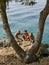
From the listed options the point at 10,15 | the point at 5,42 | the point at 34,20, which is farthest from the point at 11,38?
the point at 10,15

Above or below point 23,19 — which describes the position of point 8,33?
above

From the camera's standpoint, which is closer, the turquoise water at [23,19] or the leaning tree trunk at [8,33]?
A: the leaning tree trunk at [8,33]

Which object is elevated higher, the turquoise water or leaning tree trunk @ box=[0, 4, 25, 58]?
leaning tree trunk @ box=[0, 4, 25, 58]

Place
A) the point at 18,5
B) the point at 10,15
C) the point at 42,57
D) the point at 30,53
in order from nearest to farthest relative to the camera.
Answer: the point at 30,53, the point at 42,57, the point at 10,15, the point at 18,5

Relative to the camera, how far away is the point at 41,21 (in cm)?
383

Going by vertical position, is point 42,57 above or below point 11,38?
below

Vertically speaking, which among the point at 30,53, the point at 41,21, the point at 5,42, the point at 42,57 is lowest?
the point at 5,42

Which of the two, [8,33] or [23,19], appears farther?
[23,19]

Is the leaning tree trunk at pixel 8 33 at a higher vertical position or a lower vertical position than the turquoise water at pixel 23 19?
higher

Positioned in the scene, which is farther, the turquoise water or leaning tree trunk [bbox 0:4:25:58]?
the turquoise water

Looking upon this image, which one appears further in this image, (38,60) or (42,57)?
(42,57)

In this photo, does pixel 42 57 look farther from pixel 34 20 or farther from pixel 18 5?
pixel 18 5

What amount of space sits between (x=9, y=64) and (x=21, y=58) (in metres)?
0.29

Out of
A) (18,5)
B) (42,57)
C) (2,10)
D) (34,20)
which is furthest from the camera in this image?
(18,5)
